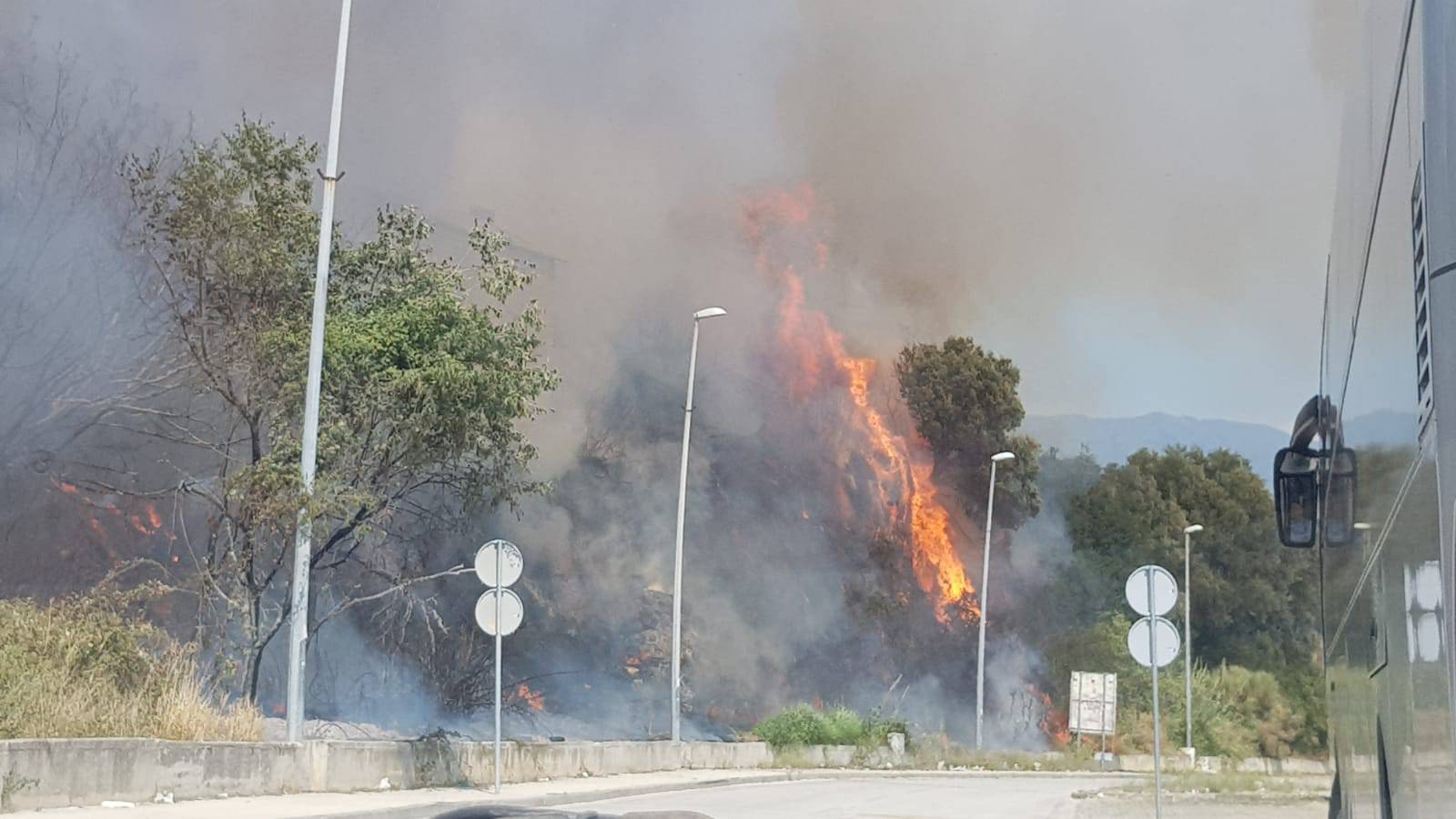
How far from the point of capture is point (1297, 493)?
10.8 meters

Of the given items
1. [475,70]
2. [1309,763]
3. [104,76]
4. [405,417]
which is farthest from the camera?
[475,70]

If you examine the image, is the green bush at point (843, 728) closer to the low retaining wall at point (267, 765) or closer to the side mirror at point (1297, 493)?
the low retaining wall at point (267, 765)

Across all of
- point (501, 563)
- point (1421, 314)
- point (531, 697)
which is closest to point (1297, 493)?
point (1421, 314)

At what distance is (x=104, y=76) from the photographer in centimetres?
4034

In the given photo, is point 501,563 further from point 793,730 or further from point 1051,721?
point 1051,721

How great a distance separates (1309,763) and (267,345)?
124ft

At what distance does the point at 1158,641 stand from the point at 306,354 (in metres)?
14.4

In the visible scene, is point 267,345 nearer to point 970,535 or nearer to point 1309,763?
point 1309,763

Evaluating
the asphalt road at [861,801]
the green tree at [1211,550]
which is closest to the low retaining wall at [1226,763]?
the asphalt road at [861,801]

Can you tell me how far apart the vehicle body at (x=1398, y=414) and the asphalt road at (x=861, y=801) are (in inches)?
353

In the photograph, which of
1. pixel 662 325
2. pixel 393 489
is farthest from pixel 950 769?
pixel 662 325

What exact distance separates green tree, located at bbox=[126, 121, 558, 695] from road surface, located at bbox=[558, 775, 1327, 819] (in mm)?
5956

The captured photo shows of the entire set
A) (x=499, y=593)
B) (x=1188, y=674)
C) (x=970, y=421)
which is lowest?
(x=1188, y=674)

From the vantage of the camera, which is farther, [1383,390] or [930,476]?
[930,476]
